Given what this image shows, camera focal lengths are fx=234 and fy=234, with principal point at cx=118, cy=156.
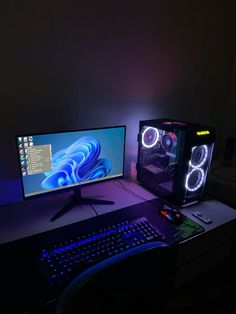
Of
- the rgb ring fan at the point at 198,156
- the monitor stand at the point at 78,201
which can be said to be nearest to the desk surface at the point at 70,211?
the monitor stand at the point at 78,201

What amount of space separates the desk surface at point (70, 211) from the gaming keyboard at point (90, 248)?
18 cm

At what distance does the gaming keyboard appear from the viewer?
0.85 meters

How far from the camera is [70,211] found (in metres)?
1.26

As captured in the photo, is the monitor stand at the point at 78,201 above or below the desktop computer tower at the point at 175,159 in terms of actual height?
below

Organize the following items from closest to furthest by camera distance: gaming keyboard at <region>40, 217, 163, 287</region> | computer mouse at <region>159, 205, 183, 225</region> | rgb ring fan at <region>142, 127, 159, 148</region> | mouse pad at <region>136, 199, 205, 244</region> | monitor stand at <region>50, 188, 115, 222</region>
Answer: gaming keyboard at <region>40, 217, 163, 287</region>, mouse pad at <region>136, 199, 205, 244</region>, computer mouse at <region>159, 205, 183, 225</region>, monitor stand at <region>50, 188, 115, 222</region>, rgb ring fan at <region>142, 127, 159, 148</region>

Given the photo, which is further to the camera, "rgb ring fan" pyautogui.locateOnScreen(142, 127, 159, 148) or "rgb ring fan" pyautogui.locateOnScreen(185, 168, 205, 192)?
"rgb ring fan" pyautogui.locateOnScreen(142, 127, 159, 148)

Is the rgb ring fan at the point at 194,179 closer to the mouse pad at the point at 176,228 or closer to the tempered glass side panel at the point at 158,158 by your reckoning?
the tempered glass side panel at the point at 158,158

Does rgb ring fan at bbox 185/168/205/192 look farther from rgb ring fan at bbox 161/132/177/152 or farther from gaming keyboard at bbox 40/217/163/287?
gaming keyboard at bbox 40/217/163/287

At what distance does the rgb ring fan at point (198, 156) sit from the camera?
129 cm

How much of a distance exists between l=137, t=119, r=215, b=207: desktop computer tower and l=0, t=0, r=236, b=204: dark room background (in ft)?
0.59

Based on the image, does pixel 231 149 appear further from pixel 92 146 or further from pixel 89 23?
pixel 89 23

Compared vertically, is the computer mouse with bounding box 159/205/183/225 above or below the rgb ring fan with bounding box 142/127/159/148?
below

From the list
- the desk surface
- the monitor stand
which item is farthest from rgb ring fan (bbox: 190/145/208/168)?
the monitor stand

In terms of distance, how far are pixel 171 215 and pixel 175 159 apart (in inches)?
12.1
